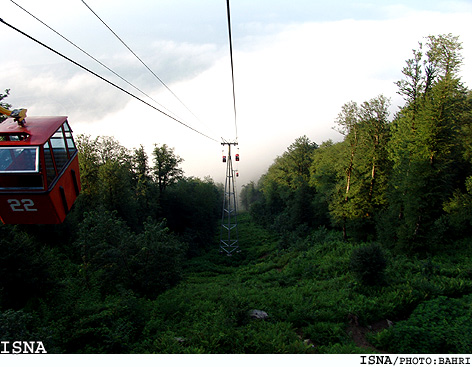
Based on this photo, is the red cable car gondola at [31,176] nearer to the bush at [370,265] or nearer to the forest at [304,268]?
the forest at [304,268]

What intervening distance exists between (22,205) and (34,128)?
72.2 inches

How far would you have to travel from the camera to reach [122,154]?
3953 centimetres

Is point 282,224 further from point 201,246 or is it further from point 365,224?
point 365,224

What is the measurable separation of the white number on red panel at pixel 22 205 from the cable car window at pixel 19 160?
2.00 feet

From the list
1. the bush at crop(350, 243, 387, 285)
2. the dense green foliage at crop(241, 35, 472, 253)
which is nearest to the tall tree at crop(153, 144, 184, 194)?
the dense green foliage at crop(241, 35, 472, 253)

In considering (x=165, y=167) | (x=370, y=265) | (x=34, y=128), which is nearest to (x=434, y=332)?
(x=370, y=265)

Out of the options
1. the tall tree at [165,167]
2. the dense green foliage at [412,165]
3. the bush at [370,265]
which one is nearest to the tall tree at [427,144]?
the dense green foliage at [412,165]

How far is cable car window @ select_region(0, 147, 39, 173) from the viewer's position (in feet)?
19.1

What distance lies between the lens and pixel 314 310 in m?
14.6

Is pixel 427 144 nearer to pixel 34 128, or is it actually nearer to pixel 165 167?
pixel 34 128

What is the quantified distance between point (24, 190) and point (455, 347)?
1491cm

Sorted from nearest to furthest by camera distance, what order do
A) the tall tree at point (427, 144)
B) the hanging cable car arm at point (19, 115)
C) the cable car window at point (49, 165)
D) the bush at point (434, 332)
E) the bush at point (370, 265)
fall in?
the cable car window at point (49, 165) → the hanging cable car arm at point (19, 115) → the bush at point (434, 332) → the bush at point (370, 265) → the tall tree at point (427, 144)

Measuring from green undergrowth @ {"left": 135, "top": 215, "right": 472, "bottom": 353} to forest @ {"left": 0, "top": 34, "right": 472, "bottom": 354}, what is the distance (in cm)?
8

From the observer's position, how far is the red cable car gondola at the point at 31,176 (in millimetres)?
5824
